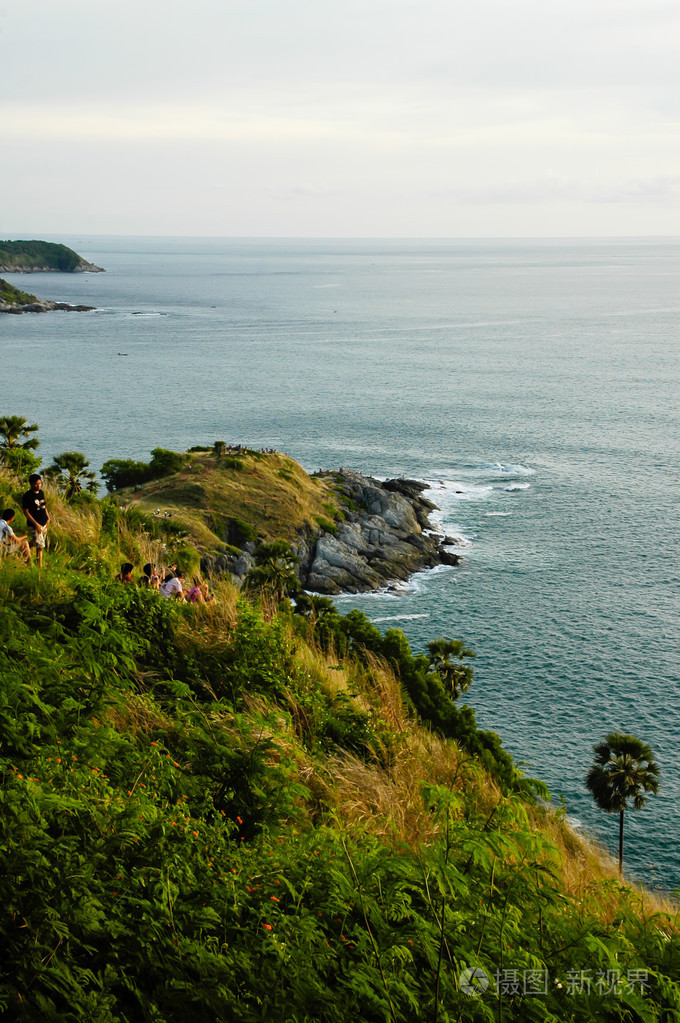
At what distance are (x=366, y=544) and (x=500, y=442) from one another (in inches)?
1283

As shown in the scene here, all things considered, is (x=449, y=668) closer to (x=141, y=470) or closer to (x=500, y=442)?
(x=141, y=470)

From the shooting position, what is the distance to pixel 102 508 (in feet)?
56.8

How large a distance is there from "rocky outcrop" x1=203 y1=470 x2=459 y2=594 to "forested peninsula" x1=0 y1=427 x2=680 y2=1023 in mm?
41415

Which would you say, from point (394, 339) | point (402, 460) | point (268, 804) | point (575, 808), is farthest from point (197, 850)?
point (394, 339)

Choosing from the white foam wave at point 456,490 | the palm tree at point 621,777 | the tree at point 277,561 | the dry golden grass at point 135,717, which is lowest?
the palm tree at point 621,777

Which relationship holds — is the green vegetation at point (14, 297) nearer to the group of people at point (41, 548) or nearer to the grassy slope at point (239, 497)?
the grassy slope at point (239, 497)

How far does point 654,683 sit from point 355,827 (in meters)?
40.0

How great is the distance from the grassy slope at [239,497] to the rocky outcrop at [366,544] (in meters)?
1.67

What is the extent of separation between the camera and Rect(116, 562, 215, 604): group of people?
12.3 metres

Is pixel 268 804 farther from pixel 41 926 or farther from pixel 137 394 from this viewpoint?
pixel 137 394

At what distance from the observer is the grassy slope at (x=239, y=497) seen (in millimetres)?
58125

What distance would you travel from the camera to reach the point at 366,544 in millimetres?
62625

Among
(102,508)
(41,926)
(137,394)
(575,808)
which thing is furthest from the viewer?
(137,394)

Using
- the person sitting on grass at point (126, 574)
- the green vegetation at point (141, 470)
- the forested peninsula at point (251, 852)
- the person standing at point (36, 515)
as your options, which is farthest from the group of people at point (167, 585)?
the green vegetation at point (141, 470)
